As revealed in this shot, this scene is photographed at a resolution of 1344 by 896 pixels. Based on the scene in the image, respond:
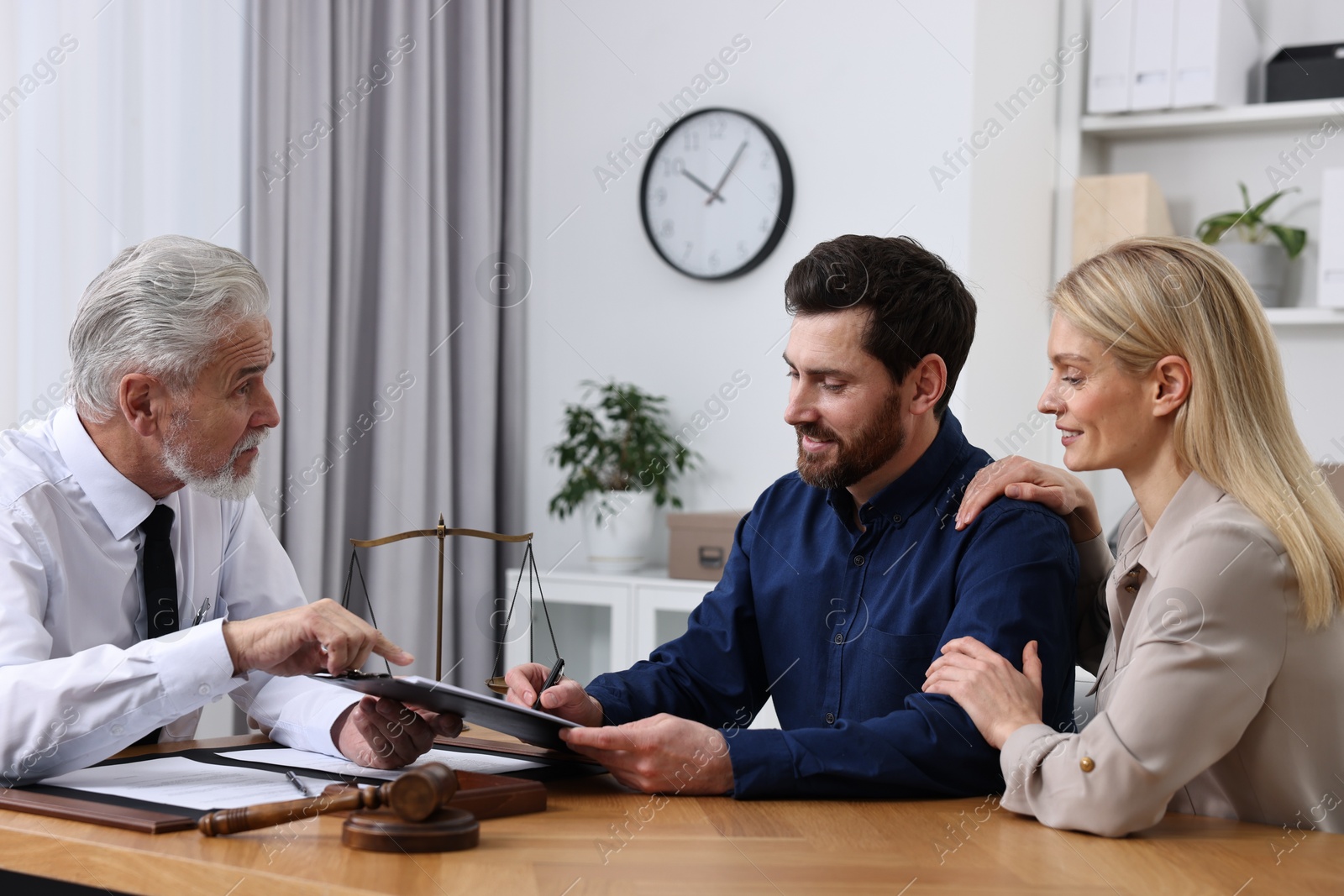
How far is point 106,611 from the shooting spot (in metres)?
1.65

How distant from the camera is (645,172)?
3.89 m

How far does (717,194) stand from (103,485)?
7.93 feet

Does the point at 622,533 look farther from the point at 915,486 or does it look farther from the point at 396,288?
the point at 915,486

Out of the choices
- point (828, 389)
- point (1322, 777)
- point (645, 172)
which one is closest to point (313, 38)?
point (645, 172)

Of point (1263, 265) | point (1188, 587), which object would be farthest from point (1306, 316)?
point (1188, 587)

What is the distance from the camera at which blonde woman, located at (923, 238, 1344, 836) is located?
4.05 feet

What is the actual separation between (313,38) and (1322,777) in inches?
116

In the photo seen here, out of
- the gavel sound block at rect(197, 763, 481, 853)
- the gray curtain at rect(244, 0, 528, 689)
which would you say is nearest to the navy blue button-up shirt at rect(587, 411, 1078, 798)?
the gavel sound block at rect(197, 763, 481, 853)

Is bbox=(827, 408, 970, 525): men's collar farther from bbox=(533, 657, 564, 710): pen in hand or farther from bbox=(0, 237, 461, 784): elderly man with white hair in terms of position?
bbox=(0, 237, 461, 784): elderly man with white hair

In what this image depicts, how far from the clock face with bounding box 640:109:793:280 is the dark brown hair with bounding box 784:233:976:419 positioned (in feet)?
6.12

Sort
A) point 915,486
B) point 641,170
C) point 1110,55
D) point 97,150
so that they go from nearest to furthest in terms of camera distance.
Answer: point 915,486, point 97,150, point 1110,55, point 641,170

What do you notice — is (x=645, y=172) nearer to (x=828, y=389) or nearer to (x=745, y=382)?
(x=745, y=382)

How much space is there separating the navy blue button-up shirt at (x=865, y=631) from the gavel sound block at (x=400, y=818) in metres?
0.35

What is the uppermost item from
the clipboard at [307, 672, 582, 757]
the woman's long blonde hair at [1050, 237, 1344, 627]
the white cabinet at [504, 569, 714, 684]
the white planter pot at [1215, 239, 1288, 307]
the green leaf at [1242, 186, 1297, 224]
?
the green leaf at [1242, 186, 1297, 224]
